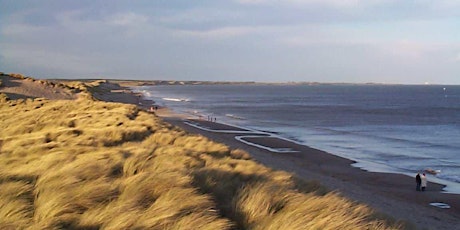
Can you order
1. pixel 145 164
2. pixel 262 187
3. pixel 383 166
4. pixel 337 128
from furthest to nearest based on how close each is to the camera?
1. pixel 337 128
2. pixel 383 166
3. pixel 145 164
4. pixel 262 187

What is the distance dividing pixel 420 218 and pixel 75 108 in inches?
982

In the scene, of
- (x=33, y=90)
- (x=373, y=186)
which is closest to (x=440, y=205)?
(x=373, y=186)

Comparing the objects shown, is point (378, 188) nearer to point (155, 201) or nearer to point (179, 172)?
point (179, 172)

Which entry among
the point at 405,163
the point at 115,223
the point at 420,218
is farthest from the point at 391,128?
the point at 115,223

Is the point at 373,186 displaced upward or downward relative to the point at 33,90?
downward

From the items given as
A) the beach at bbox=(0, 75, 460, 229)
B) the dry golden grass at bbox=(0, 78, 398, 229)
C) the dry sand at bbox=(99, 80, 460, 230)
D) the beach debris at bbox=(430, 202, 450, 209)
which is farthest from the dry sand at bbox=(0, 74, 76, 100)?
the dry golden grass at bbox=(0, 78, 398, 229)

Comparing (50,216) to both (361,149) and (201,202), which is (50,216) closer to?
(201,202)

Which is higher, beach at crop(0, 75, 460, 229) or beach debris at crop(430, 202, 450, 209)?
beach at crop(0, 75, 460, 229)

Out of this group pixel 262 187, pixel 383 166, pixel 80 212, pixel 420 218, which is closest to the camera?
pixel 80 212

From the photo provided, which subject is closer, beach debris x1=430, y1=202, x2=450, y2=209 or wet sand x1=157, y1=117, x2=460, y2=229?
wet sand x1=157, y1=117, x2=460, y2=229

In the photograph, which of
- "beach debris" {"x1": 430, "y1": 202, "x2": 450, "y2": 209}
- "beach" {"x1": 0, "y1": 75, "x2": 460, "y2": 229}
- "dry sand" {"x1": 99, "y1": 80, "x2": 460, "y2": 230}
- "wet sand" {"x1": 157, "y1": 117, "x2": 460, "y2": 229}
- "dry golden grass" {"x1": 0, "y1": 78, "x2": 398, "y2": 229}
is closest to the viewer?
"dry golden grass" {"x1": 0, "y1": 78, "x2": 398, "y2": 229}

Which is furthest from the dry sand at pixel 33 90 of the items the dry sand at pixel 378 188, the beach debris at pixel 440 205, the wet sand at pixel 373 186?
the beach debris at pixel 440 205

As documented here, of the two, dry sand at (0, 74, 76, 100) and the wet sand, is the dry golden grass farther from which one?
dry sand at (0, 74, 76, 100)

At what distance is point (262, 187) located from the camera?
643cm
